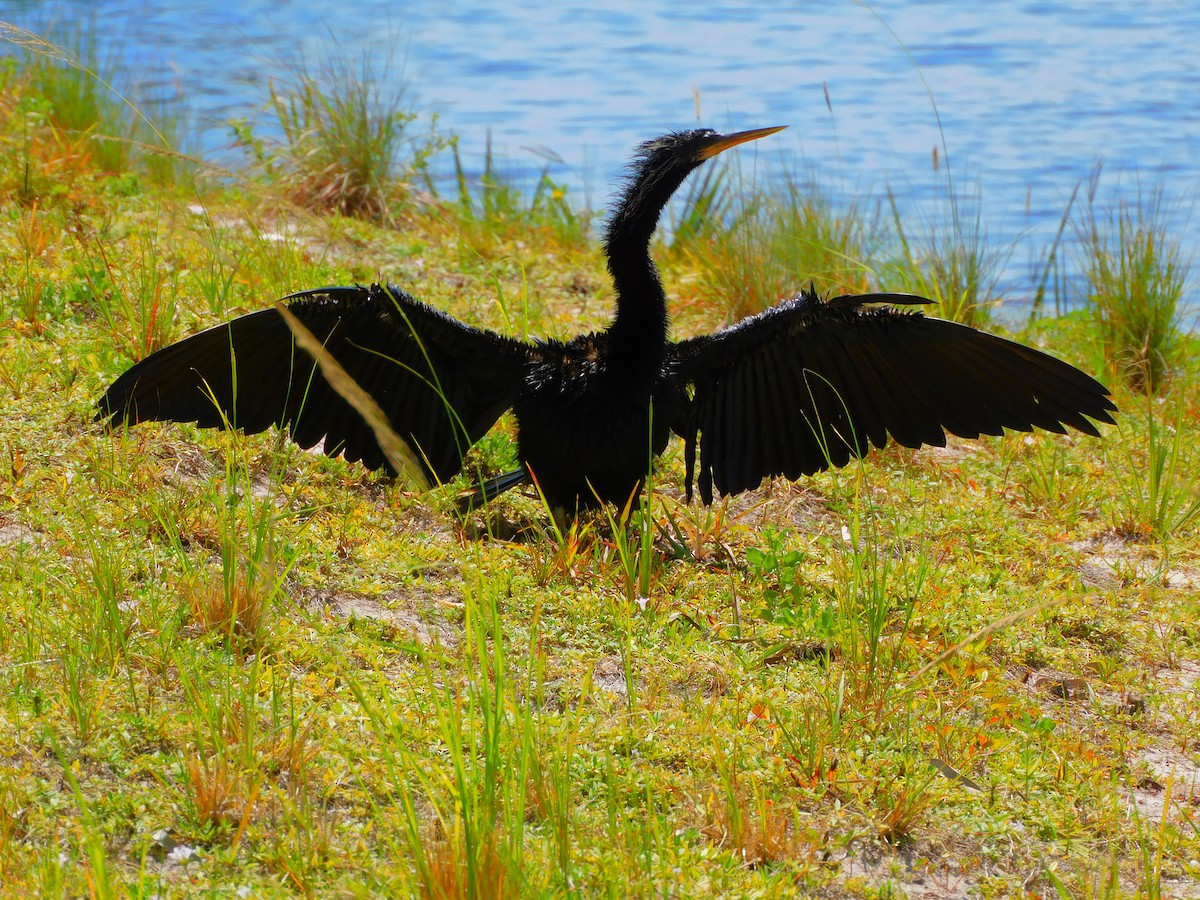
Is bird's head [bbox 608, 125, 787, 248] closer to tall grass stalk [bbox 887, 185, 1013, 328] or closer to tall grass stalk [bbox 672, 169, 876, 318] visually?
tall grass stalk [bbox 672, 169, 876, 318]

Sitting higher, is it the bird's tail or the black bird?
the black bird

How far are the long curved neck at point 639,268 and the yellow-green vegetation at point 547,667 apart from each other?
22.2 inches

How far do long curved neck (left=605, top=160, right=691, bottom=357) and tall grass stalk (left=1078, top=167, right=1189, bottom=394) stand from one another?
3.07 meters

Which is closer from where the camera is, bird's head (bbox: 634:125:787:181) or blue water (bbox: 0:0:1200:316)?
bird's head (bbox: 634:125:787:181)

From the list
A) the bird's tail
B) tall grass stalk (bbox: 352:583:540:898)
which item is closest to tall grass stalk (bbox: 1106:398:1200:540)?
the bird's tail

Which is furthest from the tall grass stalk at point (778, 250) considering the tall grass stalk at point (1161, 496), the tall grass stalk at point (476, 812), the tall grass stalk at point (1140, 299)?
the tall grass stalk at point (476, 812)

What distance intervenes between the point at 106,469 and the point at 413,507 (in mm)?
984

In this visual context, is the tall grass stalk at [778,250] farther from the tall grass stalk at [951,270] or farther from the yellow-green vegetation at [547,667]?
the yellow-green vegetation at [547,667]

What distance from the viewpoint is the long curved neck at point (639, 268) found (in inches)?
158

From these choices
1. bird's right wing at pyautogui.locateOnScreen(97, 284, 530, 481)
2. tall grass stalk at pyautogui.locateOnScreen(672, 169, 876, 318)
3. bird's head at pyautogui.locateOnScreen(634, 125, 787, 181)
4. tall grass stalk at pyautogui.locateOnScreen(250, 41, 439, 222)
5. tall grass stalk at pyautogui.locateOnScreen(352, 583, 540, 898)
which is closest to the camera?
tall grass stalk at pyautogui.locateOnScreen(352, 583, 540, 898)

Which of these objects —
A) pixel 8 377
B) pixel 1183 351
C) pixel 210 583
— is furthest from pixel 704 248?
pixel 210 583

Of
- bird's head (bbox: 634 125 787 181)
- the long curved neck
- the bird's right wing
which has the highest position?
bird's head (bbox: 634 125 787 181)

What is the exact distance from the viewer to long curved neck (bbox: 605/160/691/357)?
13.2ft

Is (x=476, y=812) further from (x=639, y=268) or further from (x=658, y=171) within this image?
(x=658, y=171)
